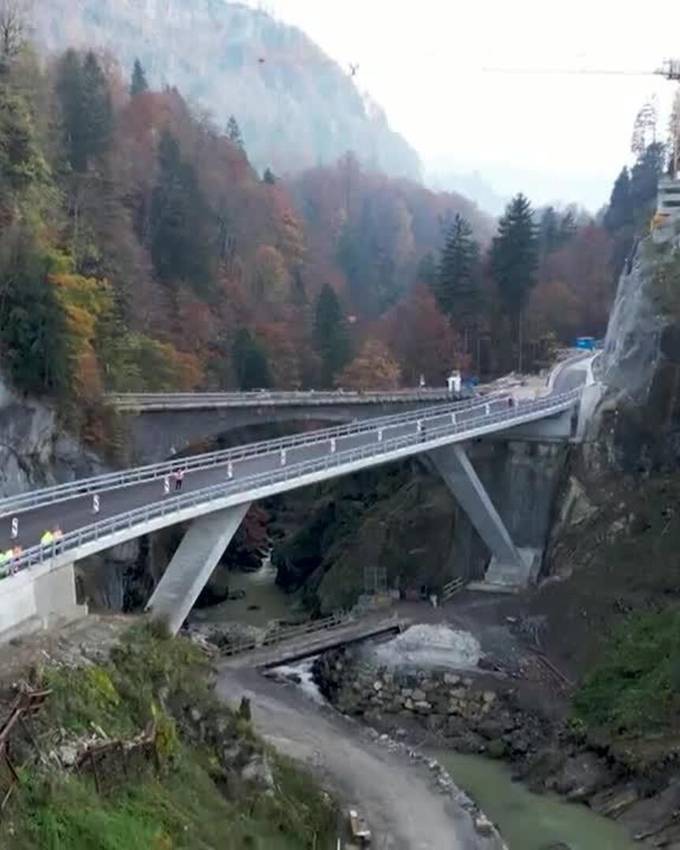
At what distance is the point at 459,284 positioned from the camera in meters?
68.2

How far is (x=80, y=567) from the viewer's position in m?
34.3

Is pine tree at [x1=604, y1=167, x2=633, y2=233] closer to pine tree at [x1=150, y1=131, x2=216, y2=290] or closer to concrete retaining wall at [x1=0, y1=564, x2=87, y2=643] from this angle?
pine tree at [x1=150, y1=131, x2=216, y2=290]

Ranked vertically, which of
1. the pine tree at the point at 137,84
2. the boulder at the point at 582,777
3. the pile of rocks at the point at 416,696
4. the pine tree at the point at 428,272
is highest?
the pine tree at the point at 137,84

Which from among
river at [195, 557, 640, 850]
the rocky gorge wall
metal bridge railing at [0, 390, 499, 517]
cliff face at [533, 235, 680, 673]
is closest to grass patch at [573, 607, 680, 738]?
cliff face at [533, 235, 680, 673]

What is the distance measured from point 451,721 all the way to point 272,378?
29.6 m

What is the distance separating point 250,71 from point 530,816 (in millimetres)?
152945

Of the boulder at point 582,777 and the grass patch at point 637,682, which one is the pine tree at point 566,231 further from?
the boulder at point 582,777

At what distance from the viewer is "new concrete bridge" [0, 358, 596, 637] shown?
23.2m

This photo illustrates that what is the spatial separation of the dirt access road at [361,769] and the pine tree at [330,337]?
33555 millimetres

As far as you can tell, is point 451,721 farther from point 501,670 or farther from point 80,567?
point 80,567

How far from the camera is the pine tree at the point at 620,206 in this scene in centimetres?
8076

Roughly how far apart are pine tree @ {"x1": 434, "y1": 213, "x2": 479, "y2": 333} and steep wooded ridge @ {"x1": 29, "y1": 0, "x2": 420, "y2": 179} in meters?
73.5

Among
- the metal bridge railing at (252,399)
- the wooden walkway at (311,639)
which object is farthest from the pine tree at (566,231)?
the wooden walkway at (311,639)

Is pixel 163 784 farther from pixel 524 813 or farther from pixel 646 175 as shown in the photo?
pixel 646 175
